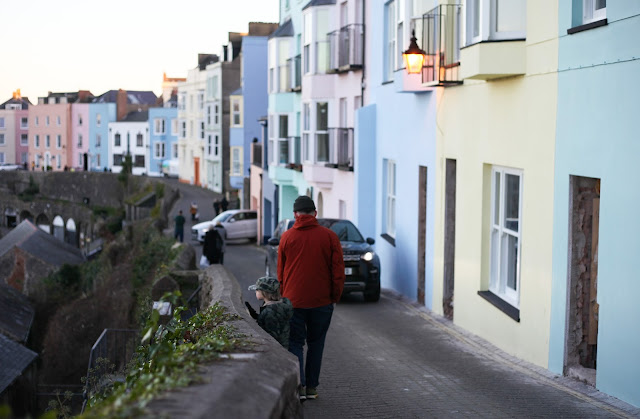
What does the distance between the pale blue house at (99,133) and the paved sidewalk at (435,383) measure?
94072 millimetres

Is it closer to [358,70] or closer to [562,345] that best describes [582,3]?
[562,345]

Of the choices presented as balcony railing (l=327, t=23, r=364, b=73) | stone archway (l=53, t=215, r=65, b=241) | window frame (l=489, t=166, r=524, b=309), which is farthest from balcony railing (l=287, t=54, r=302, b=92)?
stone archway (l=53, t=215, r=65, b=241)

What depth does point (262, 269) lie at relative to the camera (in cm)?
2680

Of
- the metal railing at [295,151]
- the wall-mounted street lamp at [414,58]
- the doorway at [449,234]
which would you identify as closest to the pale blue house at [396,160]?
the wall-mounted street lamp at [414,58]

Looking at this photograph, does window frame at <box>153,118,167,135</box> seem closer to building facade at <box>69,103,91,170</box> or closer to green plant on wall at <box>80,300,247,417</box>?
building facade at <box>69,103,91,170</box>

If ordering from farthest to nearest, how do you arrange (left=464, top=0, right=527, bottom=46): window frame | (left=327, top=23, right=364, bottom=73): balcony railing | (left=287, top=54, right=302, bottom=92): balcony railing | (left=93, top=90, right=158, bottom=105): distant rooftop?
(left=93, top=90, right=158, bottom=105): distant rooftop → (left=287, top=54, right=302, bottom=92): balcony railing → (left=327, top=23, right=364, bottom=73): balcony railing → (left=464, top=0, right=527, bottom=46): window frame

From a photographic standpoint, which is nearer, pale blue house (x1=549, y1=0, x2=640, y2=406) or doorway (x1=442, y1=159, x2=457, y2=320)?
pale blue house (x1=549, y1=0, x2=640, y2=406)

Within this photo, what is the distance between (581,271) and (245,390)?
614 cm

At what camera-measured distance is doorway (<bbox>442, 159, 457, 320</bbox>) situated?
14.6 m

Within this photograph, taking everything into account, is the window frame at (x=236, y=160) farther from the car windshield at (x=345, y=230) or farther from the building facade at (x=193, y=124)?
the car windshield at (x=345, y=230)

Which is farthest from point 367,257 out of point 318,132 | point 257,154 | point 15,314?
point 257,154

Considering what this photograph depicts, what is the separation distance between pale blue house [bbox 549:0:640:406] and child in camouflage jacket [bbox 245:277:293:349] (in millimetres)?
3081

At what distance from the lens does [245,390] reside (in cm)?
386

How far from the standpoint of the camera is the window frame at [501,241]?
10.9 m
